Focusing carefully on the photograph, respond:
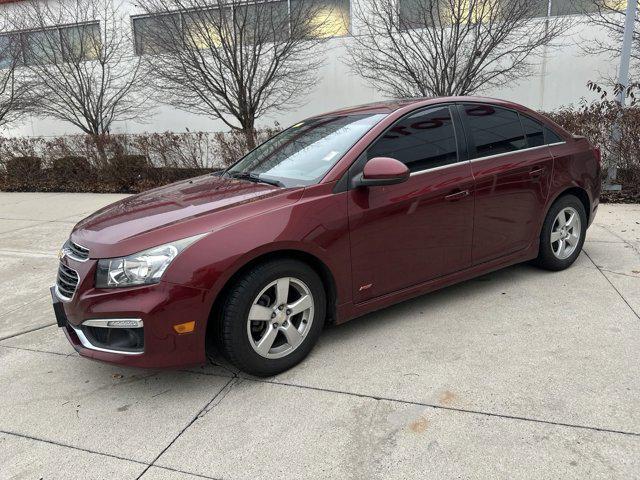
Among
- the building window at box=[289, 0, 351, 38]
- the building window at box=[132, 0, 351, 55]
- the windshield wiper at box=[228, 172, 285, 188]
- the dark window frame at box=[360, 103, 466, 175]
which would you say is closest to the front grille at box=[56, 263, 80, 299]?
the windshield wiper at box=[228, 172, 285, 188]

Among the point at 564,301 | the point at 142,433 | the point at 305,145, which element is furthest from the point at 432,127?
the point at 142,433

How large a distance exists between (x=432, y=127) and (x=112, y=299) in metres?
2.49

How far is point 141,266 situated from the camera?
104 inches

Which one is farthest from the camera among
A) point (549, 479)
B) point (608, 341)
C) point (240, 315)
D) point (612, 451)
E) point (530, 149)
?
point (530, 149)

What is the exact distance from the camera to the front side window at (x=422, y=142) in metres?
3.46

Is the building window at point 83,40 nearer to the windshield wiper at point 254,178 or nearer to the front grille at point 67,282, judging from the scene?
the windshield wiper at point 254,178

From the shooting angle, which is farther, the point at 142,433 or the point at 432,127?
the point at 432,127

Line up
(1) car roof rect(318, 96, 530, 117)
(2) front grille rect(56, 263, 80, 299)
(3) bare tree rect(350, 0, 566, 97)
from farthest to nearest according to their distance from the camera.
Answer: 1. (3) bare tree rect(350, 0, 566, 97)
2. (1) car roof rect(318, 96, 530, 117)
3. (2) front grille rect(56, 263, 80, 299)

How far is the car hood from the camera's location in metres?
2.74

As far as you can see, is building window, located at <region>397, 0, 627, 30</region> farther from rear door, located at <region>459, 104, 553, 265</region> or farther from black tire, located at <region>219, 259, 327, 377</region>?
black tire, located at <region>219, 259, 327, 377</region>

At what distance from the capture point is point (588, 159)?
15.0 ft

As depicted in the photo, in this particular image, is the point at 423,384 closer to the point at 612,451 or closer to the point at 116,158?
the point at 612,451

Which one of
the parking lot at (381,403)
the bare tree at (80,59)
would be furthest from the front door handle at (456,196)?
the bare tree at (80,59)

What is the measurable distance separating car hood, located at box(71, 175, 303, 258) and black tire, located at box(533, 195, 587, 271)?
2.43 meters
